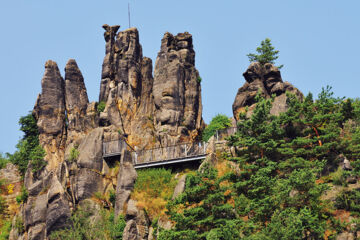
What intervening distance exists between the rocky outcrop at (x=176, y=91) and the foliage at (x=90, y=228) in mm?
9557

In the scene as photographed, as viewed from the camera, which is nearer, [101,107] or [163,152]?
[163,152]

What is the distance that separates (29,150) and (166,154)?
16337 millimetres

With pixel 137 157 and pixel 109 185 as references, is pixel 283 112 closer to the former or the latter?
pixel 137 157

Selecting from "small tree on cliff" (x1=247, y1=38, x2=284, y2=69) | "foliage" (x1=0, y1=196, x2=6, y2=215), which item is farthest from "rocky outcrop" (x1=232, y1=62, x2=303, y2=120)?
"foliage" (x1=0, y1=196, x2=6, y2=215)

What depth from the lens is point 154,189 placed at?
43.3 meters

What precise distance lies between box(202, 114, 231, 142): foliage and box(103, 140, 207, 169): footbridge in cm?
1354

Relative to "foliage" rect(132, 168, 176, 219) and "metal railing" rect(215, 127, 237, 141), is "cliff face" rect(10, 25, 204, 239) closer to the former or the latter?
"foliage" rect(132, 168, 176, 219)

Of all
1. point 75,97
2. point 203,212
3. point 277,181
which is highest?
point 75,97

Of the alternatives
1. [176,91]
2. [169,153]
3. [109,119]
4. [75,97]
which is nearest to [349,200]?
[169,153]

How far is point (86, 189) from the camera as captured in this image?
149 ft

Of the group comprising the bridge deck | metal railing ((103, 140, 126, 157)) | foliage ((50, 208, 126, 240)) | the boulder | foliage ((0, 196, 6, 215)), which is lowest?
foliage ((50, 208, 126, 240))

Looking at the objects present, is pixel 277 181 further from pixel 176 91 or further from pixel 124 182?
pixel 176 91

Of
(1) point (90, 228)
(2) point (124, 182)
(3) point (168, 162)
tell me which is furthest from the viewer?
(3) point (168, 162)

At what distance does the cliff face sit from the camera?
4569 centimetres
